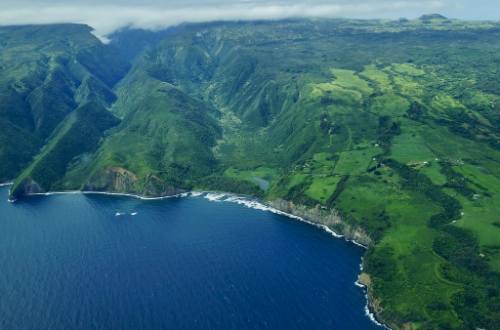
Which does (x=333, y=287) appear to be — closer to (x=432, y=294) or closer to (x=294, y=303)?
(x=294, y=303)

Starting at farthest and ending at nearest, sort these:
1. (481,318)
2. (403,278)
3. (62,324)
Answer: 1. (403,278)
2. (62,324)
3. (481,318)

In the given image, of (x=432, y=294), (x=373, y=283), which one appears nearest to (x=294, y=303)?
(x=373, y=283)

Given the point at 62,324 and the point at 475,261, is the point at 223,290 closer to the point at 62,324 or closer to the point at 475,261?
the point at 62,324

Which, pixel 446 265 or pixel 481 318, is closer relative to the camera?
pixel 481 318

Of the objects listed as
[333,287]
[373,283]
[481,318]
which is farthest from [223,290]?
[481,318]

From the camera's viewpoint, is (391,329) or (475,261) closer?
(391,329)

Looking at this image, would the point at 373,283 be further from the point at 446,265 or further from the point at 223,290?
the point at 223,290

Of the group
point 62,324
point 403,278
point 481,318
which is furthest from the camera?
point 403,278

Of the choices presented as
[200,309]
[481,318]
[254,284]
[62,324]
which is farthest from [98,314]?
[481,318]
